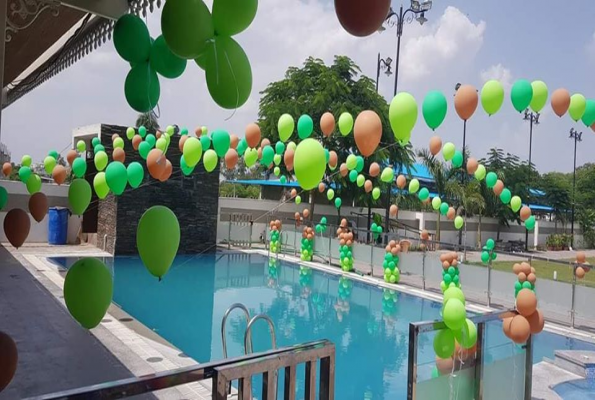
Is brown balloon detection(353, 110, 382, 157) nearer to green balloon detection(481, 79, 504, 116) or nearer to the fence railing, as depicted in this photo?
green balloon detection(481, 79, 504, 116)

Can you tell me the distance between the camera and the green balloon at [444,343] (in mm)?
3438

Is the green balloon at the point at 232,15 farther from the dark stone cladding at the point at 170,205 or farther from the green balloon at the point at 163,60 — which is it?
the dark stone cladding at the point at 170,205

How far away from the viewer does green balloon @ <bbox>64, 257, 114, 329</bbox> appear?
7.13ft

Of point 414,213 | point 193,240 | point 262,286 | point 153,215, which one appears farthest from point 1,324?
point 414,213

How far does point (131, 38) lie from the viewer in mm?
2273

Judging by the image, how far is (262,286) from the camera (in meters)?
11.6

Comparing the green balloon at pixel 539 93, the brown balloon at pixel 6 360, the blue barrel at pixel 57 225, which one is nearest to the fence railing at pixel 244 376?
the brown balloon at pixel 6 360

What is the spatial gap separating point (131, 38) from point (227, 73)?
763 mm

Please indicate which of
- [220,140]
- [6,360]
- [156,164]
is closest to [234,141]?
[220,140]

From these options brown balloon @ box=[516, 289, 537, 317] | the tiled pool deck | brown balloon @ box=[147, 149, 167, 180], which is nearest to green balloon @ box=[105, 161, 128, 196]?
brown balloon @ box=[147, 149, 167, 180]

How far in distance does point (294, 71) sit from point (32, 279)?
1323cm

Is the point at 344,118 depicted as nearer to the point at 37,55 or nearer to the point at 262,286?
the point at 37,55

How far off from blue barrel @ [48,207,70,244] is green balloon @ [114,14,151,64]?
568 inches

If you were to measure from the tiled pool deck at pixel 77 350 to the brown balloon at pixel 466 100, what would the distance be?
289 centimetres
